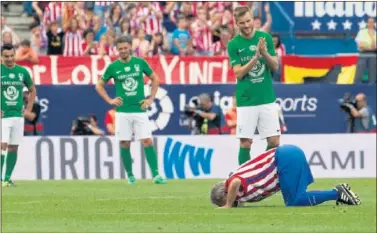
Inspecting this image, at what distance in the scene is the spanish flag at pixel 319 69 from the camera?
92.3 ft

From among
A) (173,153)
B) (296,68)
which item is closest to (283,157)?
(173,153)

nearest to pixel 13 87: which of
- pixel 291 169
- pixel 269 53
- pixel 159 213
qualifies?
pixel 269 53

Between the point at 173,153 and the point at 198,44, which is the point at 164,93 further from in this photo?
the point at 198,44

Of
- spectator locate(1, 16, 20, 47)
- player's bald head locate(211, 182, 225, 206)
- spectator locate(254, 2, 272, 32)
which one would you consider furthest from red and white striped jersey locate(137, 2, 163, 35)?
player's bald head locate(211, 182, 225, 206)

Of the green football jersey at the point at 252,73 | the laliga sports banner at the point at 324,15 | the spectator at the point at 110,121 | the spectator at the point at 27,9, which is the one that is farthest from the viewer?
the laliga sports banner at the point at 324,15

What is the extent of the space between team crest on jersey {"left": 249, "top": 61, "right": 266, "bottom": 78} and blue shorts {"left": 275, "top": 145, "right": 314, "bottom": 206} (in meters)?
3.00

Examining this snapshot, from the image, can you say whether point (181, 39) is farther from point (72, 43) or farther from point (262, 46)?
point (262, 46)

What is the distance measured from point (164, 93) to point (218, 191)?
39.4 feet

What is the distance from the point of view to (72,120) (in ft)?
85.7

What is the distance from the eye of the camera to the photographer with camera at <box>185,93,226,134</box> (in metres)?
26.0

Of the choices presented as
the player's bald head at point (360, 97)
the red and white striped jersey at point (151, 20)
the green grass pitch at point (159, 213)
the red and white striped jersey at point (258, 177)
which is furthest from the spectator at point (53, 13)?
the red and white striped jersey at point (258, 177)

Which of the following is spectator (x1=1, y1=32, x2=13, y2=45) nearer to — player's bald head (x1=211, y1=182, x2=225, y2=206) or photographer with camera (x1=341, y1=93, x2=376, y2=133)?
photographer with camera (x1=341, y1=93, x2=376, y2=133)

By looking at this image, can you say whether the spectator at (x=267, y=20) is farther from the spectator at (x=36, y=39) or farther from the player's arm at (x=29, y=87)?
the player's arm at (x=29, y=87)

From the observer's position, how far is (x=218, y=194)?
14.5m
